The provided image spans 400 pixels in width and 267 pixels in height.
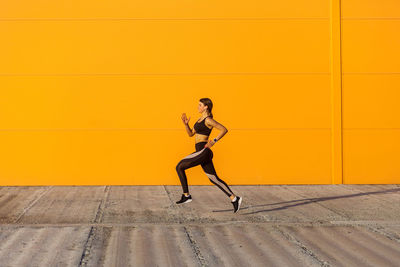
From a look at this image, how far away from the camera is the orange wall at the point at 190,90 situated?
42.1 ft

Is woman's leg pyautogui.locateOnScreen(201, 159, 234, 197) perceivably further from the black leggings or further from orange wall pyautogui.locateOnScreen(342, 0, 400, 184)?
orange wall pyautogui.locateOnScreen(342, 0, 400, 184)

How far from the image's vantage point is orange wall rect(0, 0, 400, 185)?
12820mm

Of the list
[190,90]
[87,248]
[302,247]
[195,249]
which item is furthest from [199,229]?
[190,90]

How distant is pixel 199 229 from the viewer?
7492 mm

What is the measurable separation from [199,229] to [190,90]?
5.94 meters

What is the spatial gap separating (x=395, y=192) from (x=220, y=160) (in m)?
3.90

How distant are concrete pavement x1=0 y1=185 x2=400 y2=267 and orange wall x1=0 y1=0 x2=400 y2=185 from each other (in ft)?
4.69

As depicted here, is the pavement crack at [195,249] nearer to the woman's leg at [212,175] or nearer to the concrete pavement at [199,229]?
the concrete pavement at [199,229]

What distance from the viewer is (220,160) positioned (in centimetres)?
1302

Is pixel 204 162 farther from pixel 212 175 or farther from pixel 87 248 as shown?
pixel 87 248

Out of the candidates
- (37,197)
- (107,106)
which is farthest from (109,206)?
(107,106)

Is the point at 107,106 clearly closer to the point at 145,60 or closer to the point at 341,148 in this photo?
the point at 145,60

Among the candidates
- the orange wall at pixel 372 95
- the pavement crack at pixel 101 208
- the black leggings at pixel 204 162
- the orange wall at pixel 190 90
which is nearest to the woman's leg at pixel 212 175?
the black leggings at pixel 204 162

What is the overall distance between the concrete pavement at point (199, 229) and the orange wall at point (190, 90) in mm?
1431
